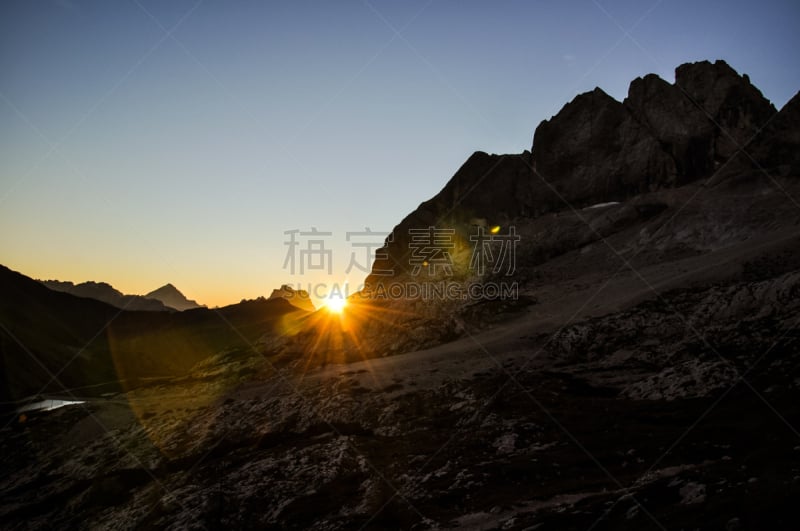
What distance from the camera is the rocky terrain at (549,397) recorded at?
1897 cm

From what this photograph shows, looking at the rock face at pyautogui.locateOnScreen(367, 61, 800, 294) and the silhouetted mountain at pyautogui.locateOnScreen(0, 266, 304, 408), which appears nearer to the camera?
the rock face at pyautogui.locateOnScreen(367, 61, 800, 294)

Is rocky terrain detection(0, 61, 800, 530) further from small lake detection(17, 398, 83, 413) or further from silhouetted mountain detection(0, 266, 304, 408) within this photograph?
silhouetted mountain detection(0, 266, 304, 408)

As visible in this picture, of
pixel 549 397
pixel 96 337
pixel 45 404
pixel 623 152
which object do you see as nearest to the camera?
pixel 549 397

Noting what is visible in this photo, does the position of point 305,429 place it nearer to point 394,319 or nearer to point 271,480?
point 271,480

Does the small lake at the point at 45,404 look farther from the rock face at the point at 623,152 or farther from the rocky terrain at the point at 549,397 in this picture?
the rock face at the point at 623,152

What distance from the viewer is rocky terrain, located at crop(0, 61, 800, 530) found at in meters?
19.0

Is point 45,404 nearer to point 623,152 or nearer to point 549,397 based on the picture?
point 549,397

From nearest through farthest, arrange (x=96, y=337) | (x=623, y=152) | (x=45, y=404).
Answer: (x=45, y=404) → (x=623, y=152) → (x=96, y=337)

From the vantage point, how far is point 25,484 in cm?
3866

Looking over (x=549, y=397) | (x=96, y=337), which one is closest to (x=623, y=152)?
(x=549, y=397)

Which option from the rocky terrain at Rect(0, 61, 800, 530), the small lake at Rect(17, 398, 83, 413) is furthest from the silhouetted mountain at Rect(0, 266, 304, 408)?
the rocky terrain at Rect(0, 61, 800, 530)

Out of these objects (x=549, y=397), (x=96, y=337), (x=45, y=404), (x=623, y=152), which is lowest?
(x=45, y=404)

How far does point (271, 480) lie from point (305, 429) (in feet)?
27.4

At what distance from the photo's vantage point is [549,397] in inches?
1243
